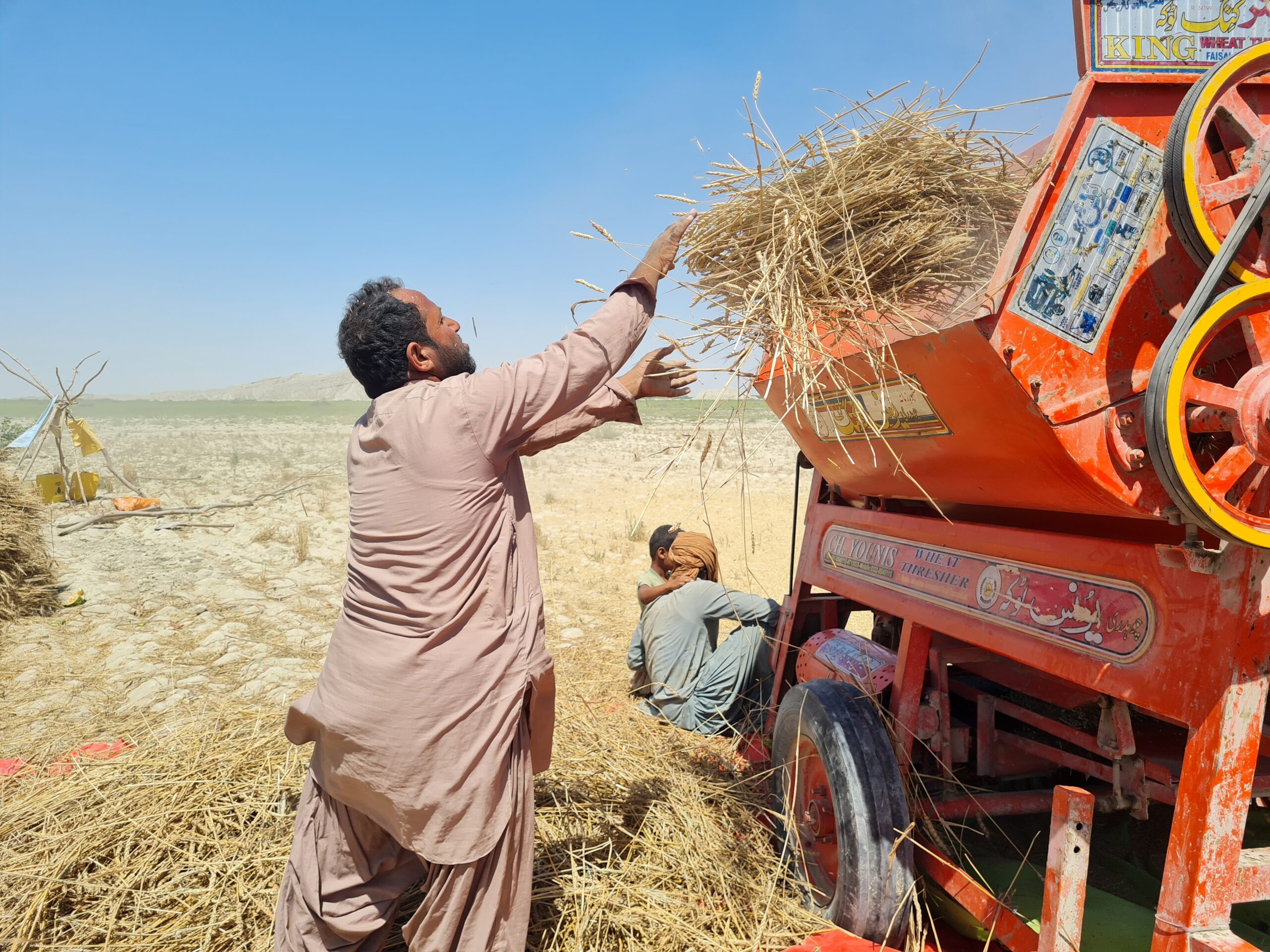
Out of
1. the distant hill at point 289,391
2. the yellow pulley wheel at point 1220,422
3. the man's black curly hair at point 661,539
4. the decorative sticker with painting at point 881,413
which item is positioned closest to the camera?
the yellow pulley wheel at point 1220,422

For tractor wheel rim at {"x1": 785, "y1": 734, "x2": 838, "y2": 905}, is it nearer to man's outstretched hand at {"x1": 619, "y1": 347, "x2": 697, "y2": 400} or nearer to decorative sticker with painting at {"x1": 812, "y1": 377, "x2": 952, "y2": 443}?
decorative sticker with painting at {"x1": 812, "y1": 377, "x2": 952, "y2": 443}

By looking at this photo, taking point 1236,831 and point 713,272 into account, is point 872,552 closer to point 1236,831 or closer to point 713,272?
point 713,272

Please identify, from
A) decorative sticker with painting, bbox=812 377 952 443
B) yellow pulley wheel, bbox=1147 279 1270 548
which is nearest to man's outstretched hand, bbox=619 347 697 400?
decorative sticker with painting, bbox=812 377 952 443

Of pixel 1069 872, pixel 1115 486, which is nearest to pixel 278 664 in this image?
pixel 1069 872

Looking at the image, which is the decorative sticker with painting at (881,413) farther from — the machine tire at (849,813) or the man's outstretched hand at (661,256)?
the machine tire at (849,813)

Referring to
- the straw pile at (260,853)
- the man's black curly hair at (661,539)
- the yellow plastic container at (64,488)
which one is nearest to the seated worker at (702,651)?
the man's black curly hair at (661,539)

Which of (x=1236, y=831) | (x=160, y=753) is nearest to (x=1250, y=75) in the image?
Result: (x=1236, y=831)

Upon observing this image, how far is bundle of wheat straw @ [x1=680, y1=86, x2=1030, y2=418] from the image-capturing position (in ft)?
7.61

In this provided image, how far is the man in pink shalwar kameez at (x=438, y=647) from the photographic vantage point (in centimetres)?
195

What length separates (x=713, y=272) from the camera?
2.71 meters

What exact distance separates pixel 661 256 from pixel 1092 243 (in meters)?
1.13

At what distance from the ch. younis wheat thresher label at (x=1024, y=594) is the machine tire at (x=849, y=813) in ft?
1.71

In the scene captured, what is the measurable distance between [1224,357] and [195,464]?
84.3 ft

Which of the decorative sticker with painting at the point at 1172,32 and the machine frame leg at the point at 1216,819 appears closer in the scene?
the machine frame leg at the point at 1216,819
